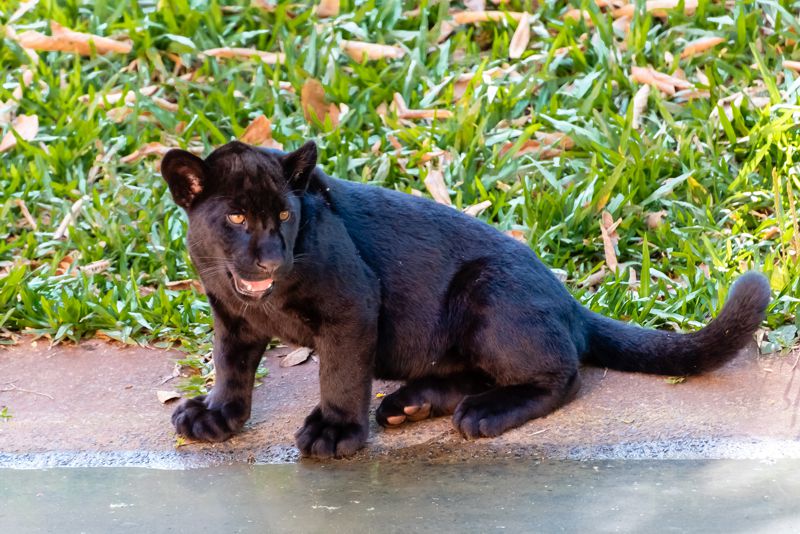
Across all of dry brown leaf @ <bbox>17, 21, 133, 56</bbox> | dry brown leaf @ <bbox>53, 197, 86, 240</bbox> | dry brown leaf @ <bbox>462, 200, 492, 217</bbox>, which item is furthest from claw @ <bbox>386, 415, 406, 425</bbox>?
dry brown leaf @ <bbox>17, 21, 133, 56</bbox>

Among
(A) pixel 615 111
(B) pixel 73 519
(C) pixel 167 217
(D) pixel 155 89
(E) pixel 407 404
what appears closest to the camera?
(B) pixel 73 519

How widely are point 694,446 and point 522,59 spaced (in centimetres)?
340

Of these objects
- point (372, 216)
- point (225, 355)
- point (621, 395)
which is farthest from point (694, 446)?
point (225, 355)

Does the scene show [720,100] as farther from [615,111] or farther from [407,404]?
[407,404]

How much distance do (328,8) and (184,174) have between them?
3740 mm

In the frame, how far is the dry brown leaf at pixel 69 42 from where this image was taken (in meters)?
7.35

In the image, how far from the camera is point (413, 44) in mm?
7219

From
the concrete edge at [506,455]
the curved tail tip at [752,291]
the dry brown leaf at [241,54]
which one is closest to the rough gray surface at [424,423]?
the concrete edge at [506,455]

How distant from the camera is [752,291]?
4.56 meters

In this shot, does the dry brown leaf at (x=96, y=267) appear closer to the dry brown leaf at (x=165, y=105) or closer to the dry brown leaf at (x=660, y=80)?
the dry brown leaf at (x=165, y=105)

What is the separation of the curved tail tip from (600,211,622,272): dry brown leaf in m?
1.06

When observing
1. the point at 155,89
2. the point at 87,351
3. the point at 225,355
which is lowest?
the point at 87,351

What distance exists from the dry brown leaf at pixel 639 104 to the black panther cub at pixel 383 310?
6.49ft

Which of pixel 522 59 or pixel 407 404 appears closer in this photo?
pixel 407 404
